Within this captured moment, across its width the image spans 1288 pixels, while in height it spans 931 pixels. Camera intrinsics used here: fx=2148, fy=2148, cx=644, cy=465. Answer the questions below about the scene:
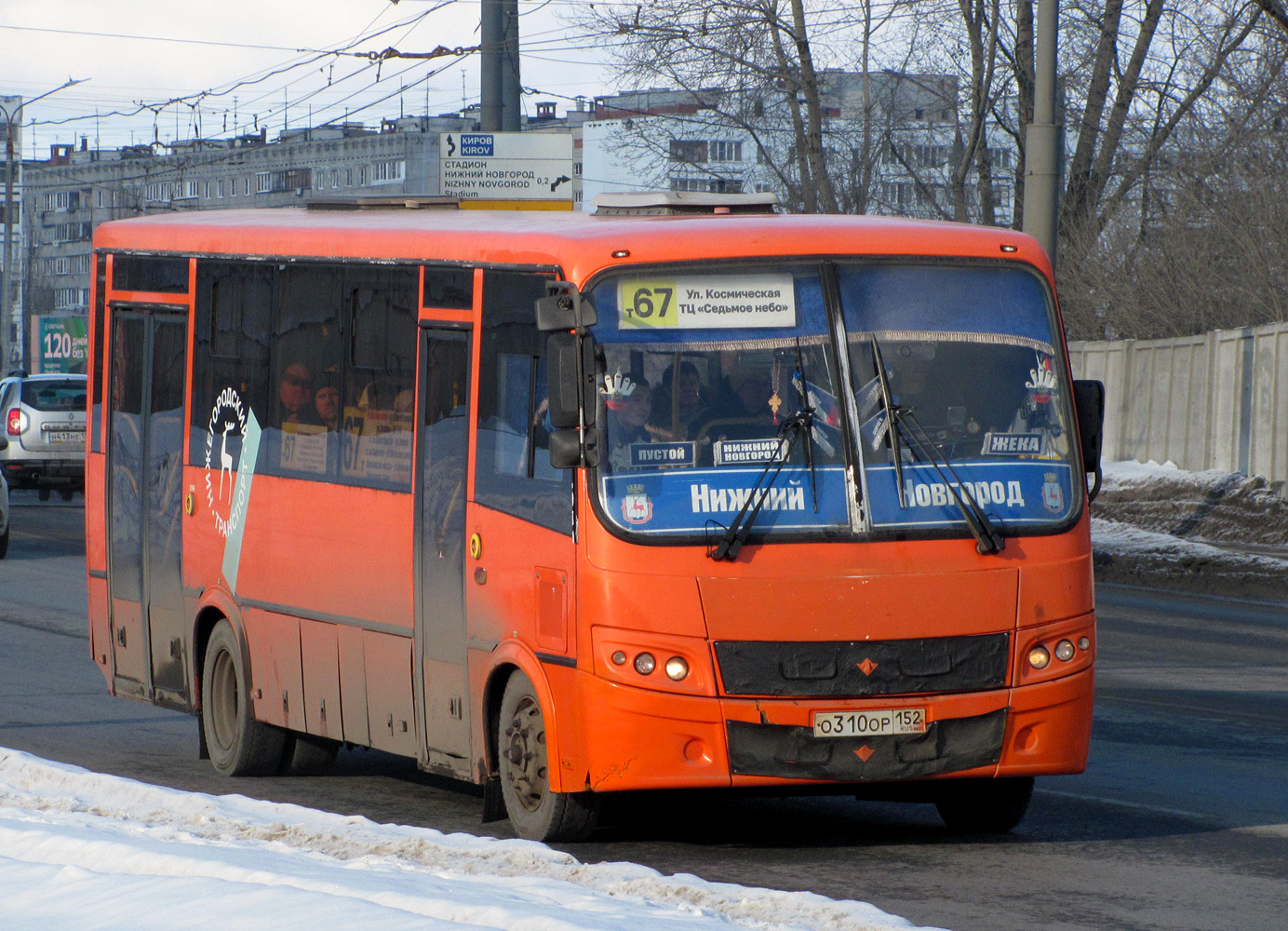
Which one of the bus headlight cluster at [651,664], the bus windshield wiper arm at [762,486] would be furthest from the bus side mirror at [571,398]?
the bus headlight cluster at [651,664]

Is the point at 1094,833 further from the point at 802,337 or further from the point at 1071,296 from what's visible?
the point at 1071,296

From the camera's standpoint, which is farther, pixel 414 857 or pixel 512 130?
pixel 512 130

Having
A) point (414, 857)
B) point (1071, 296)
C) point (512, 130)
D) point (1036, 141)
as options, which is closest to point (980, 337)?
point (414, 857)

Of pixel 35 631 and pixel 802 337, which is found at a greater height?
pixel 802 337

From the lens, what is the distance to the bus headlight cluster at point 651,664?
291 inches

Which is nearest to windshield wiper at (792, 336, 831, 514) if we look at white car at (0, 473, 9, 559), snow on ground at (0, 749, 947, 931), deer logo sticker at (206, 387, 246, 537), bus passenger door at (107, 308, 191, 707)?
snow on ground at (0, 749, 947, 931)

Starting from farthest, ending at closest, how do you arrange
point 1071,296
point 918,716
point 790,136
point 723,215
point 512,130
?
point 790,136, point 1071,296, point 512,130, point 723,215, point 918,716

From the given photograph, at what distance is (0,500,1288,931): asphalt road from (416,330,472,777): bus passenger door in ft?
1.28

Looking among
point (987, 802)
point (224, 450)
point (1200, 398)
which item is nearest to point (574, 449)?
point (987, 802)

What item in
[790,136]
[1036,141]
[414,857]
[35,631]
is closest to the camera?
[414,857]

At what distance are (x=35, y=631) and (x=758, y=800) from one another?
8461 millimetres

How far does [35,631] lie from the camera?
1606 centimetres

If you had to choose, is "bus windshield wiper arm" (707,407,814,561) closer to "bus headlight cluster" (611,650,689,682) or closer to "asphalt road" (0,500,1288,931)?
"bus headlight cluster" (611,650,689,682)

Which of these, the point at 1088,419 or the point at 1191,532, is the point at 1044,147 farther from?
the point at 1088,419
